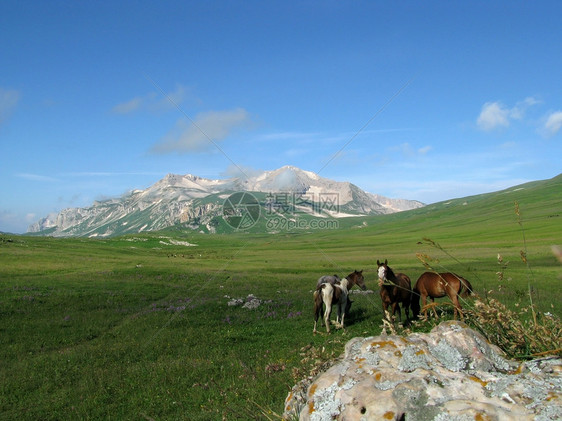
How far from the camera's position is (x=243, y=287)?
3750 centimetres

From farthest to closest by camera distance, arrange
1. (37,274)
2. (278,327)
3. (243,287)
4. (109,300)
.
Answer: (37,274) → (243,287) → (109,300) → (278,327)

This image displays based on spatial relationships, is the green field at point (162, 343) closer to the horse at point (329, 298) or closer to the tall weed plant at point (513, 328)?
the tall weed plant at point (513, 328)

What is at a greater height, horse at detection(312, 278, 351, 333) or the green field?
horse at detection(312, 278, 351, 333)

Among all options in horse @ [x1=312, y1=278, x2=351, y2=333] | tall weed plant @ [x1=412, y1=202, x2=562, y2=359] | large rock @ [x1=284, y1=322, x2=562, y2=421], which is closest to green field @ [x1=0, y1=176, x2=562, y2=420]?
tall weed plant @ [x1=412, y1=202, x2=562, y2=359]

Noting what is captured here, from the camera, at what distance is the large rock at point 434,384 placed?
12.5ft

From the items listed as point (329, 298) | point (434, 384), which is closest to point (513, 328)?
point (434, 384)

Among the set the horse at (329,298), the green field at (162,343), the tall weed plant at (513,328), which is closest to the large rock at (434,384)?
the tall weed plant at (513,328)

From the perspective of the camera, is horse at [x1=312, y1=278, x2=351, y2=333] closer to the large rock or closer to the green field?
the green field

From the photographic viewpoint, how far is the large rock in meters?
3.81

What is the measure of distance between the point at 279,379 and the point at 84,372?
8617 millimetres

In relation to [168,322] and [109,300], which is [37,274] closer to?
Answer: [109,300]

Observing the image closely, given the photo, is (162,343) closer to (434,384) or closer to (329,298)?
(329,298)

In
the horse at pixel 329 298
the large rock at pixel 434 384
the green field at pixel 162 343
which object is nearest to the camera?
the large rock at pixel 434 384

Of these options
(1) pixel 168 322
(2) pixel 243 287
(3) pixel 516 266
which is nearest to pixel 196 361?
(1) pixel 168 322
